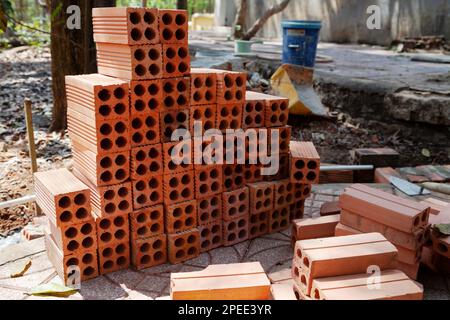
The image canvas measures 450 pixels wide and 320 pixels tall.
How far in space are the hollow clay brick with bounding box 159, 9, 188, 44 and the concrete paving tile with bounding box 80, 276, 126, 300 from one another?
2.07m

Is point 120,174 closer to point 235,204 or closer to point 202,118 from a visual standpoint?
point 202,118

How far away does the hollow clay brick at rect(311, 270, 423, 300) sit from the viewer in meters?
2.88

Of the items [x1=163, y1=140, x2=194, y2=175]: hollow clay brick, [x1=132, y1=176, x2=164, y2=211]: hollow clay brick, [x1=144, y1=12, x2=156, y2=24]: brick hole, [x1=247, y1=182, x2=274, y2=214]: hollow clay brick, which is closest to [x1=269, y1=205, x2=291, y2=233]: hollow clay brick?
[x1=247, y1=182, x2=274, y2=214]: hollow clay brick

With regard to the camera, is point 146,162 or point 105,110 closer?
point 105,110

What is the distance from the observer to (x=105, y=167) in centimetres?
358

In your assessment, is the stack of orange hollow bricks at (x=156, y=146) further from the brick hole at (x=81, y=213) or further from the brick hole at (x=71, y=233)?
the brick hole at (x=81, y=213)

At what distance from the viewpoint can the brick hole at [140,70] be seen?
3552 millimetres

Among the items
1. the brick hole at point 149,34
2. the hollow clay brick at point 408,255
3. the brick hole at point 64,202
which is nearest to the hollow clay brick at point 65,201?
the brick hole at point 64,202

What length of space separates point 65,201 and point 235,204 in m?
1.58

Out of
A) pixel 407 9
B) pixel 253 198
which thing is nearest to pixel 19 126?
pixel 253 198

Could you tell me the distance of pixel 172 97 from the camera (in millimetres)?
3783

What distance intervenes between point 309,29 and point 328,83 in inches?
54.0

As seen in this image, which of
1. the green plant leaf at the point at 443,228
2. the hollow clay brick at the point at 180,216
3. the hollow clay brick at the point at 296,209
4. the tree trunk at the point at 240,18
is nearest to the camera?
the green plant leaf at the point at 443,228

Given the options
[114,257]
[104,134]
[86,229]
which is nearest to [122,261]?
[114,257]
